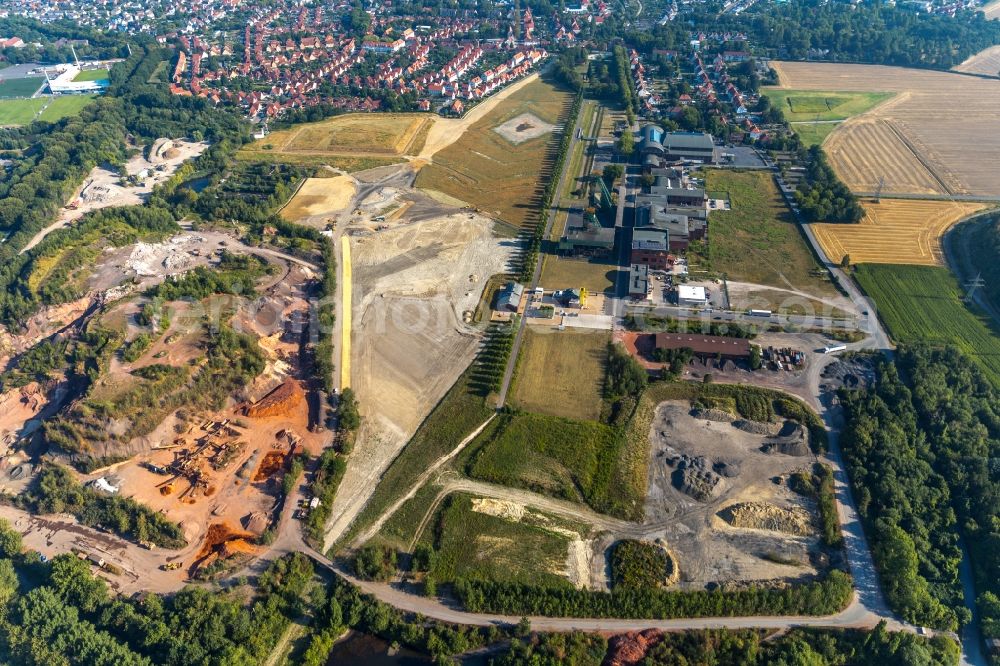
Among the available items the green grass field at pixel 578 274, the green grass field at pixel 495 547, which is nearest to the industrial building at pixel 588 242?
the green grass field at pixel 578 274

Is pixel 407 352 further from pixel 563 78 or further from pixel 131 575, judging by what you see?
pixel 563 78

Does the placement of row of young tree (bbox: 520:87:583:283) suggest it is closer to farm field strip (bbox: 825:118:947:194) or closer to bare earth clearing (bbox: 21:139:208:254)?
farm field strip (bbox: 825:118:947:194)

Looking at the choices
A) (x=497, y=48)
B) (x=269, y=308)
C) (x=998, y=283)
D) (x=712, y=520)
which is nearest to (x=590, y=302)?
(x=712, y=520)

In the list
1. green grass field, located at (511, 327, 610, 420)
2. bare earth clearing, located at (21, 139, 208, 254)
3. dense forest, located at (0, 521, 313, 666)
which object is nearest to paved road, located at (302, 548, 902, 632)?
dense forest, located at (0, 521, 313, 666)

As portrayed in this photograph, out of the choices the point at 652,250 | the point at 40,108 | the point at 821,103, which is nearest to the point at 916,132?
the point at 821,103

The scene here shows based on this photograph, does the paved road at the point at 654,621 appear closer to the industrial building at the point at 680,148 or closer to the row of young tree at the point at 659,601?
the row of young tree at the point at 659,601
